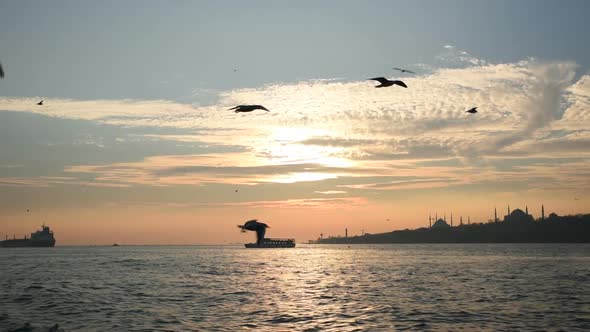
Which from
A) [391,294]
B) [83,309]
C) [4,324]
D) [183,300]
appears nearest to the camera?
[4,324]

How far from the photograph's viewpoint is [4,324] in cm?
3228

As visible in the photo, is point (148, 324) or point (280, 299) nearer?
point (148, 324)

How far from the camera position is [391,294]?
49594 millimetres

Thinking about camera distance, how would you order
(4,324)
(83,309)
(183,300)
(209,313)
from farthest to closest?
(183,300)
(83,309)
(209,313)
(4,324)

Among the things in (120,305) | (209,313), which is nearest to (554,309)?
(209,313)

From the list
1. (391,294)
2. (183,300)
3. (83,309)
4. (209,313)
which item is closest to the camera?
(209,313)

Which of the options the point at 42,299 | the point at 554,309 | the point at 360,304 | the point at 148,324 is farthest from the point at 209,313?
the point at 554,309

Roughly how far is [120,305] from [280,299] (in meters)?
13.2

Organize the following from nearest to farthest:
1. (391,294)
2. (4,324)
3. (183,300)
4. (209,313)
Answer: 1. (4,324)
2. (209,313)
3. (183,300)
4. (391,294)

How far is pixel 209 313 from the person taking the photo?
37.8 metres

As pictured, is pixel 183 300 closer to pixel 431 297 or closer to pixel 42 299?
pixel 42 299

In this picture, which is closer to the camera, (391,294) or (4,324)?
(4,324)

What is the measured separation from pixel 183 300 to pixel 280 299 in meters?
8.25

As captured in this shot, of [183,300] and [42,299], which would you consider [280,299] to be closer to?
[183,300]
